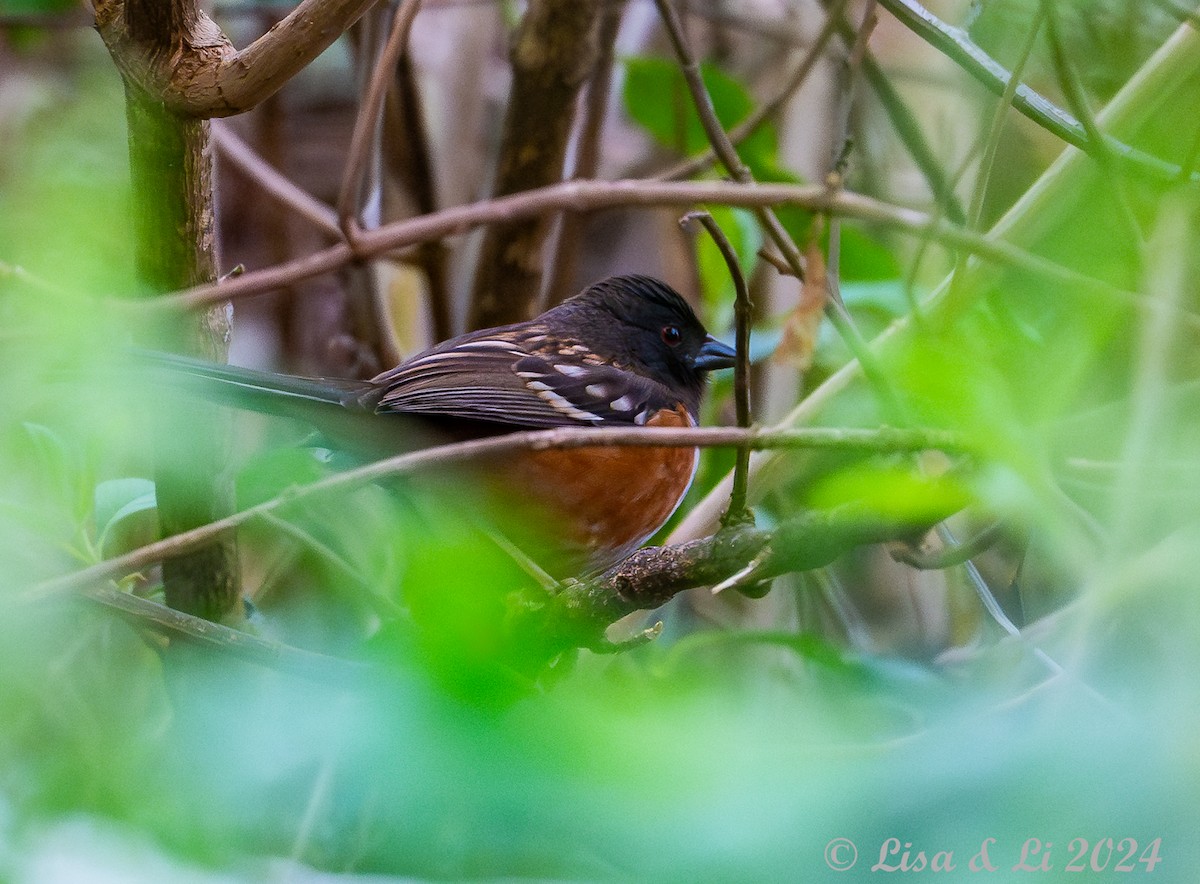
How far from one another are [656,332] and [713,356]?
0.42 ft

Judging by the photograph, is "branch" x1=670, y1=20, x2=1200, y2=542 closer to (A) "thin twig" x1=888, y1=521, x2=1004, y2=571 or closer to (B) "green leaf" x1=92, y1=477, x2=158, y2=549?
(A) "thin twig" x1=888, y1=521, x2=1004, y2=571

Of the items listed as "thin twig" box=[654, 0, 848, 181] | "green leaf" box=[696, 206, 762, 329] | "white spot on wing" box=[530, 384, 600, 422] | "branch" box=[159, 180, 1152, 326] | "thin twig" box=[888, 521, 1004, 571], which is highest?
"thin twig" box=[654, 0, 848, 181]

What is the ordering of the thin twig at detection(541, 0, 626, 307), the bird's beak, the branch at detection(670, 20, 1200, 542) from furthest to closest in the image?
the thin twig at detection(541, 0, 626, 307) < the bird's beak < the branch at detection(670, 20, 1200, 542)

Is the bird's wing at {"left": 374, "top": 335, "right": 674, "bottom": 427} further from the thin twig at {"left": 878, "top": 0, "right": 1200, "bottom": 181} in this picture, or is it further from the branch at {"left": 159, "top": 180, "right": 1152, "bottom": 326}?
the thin twig at {"left": 878, "top": 0, "right": 1200, "bottom": 181}

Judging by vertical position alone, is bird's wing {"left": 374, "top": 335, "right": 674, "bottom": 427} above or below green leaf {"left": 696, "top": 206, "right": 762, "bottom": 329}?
below

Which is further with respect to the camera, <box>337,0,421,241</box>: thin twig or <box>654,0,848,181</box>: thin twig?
<box>654,0,848,181</box>: thin twig

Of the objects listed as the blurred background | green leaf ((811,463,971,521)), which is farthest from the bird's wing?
green leaf ((811,463,971,521))

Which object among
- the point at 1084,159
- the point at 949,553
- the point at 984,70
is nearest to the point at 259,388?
the point at 949,553

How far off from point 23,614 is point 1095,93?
73.0 inches

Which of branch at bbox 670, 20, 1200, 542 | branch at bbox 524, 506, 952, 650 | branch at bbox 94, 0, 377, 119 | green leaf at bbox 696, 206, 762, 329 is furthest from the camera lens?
green leaf at bbox 696, 206, 762, 329

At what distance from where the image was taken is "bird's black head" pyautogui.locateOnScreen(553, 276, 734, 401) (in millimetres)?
2064

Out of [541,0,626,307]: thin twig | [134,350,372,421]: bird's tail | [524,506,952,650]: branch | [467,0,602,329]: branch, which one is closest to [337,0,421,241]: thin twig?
[134,350,372,421]: bird's tail

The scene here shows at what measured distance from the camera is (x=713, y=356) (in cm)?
205

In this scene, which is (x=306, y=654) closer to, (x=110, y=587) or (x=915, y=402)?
(x=110, y=587)
